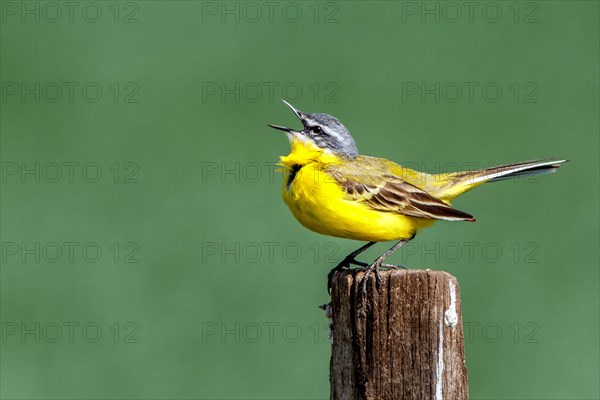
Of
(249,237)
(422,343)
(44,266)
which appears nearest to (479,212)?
(249,237)

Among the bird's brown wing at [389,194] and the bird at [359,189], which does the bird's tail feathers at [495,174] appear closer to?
the bird at [359,189]

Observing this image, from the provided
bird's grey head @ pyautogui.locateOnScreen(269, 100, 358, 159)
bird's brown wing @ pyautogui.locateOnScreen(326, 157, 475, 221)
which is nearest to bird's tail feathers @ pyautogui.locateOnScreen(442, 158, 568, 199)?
bird's brown wing @ pyautogui.locateOnScreen(326, 157, 475, 221)

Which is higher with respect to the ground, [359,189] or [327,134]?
[327,134]

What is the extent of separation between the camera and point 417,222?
23.2 feet

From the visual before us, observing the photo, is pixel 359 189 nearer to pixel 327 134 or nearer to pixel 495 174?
pixel 327 134

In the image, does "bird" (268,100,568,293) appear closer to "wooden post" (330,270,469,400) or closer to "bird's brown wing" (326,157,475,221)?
"bird's brown wing" (326,157,475,221)

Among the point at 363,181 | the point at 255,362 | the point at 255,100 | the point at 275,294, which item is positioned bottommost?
the point at 255,362

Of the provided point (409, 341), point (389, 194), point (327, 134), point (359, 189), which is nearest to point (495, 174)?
point (389, 194)

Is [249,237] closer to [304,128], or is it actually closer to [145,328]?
[145,328]

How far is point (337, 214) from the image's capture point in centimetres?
690

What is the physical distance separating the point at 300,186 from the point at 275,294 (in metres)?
2.40

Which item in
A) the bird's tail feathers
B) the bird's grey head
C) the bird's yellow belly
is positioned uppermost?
the bird's grey head

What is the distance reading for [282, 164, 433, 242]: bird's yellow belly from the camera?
22.6 feet

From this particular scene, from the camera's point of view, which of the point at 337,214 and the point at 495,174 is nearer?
the point at 337,214
